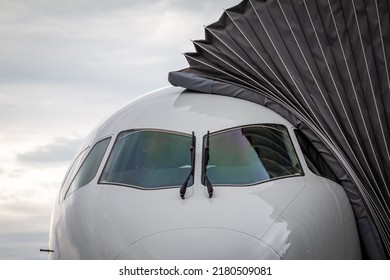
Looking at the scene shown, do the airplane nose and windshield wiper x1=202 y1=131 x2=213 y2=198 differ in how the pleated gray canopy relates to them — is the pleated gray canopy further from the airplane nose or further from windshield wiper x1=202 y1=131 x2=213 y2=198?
the airplane nose

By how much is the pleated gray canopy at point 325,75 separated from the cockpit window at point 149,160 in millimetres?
1883

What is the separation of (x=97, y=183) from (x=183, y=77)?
3.25 meters

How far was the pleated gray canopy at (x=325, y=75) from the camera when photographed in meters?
13.0

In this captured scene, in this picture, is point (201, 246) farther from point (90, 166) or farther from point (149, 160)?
point (90, 166)

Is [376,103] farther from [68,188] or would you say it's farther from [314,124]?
[68,188]

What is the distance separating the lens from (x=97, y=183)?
1181 cm

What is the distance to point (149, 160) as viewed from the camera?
11.9 m

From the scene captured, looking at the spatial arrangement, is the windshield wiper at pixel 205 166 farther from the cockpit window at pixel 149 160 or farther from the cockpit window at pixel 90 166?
the cockpit window at pixel 90 166

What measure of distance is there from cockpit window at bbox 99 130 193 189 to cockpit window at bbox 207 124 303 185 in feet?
1.46

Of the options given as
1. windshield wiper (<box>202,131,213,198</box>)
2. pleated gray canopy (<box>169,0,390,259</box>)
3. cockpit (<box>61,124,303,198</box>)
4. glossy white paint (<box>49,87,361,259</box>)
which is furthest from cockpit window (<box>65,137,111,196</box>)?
pleated gray canopy (<box>169,0,390,259</box>)

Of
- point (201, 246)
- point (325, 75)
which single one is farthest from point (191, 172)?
point (325, 75)

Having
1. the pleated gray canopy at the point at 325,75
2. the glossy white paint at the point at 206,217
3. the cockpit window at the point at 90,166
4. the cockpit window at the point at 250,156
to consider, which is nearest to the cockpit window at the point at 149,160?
the glossy white paint at the point at 206,217

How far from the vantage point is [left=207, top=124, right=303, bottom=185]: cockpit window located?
11266 mm

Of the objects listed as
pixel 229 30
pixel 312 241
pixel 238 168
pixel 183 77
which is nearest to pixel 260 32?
pixel 229 30
